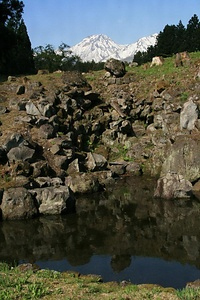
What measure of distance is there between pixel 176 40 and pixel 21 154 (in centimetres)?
4064

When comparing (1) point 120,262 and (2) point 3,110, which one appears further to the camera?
(2) point 3,110

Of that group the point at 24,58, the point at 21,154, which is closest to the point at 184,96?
the point at 21,154

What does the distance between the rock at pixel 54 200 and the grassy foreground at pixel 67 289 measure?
715cm

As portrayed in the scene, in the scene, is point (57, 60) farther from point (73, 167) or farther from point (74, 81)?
point (73, 167)

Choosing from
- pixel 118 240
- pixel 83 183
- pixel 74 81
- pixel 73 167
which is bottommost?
pixel 118 240

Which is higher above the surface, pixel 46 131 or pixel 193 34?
pixel 193 34

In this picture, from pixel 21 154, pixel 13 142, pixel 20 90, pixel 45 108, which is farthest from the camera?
pixel 20 90

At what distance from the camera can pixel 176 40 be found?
178 ft

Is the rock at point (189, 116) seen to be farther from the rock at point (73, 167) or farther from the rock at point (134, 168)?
the rock at point (73, 167)

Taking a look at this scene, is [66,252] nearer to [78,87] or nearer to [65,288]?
[65,288]

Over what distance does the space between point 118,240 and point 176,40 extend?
1833 inches

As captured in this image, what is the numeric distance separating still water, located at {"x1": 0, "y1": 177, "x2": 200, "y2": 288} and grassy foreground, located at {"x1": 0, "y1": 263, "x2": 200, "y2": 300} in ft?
5.12

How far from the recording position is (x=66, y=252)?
1298 centimetres

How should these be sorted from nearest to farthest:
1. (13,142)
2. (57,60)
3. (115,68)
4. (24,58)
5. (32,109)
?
(13,142)
(32,109)
(115,68)
(24,58)
(57,60)
